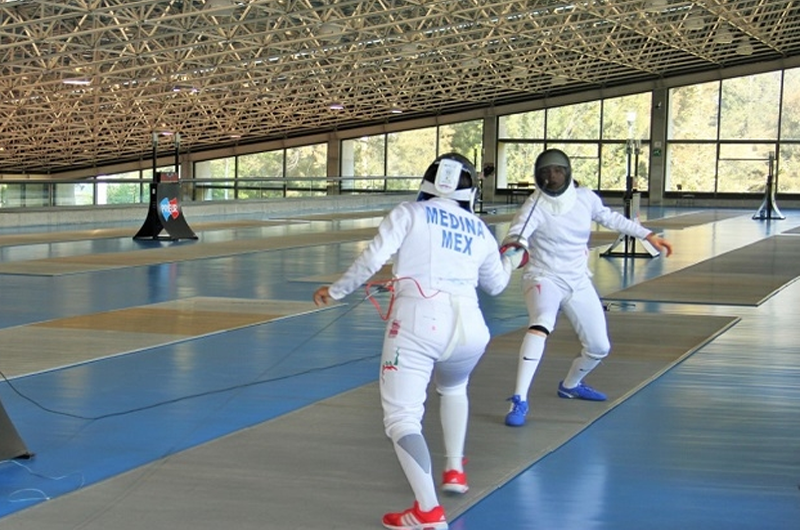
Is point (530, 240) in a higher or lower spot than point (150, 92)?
lower

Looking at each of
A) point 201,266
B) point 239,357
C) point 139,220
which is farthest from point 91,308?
point 139,220

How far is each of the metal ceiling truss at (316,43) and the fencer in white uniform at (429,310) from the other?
1023 inches

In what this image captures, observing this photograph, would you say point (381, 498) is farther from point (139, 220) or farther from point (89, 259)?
point (139, 220)

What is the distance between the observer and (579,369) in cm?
817

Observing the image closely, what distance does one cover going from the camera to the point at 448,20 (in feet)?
123

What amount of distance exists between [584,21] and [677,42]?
24.3ft

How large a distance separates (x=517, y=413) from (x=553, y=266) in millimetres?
950

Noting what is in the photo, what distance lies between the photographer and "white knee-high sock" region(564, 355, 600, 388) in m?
8.03

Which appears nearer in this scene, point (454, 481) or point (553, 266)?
point (454, 481)

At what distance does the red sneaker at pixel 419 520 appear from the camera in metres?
5.22

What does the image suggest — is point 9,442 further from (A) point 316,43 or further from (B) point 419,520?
(A) point 316,43

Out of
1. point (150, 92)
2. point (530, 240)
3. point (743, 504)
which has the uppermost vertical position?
point (150, 92)

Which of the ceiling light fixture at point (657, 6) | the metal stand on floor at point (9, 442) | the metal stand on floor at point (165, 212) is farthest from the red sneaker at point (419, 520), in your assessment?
the ceiling light fixture at point (657, 6)

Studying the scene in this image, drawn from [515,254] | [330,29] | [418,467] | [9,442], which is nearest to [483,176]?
[330,29]
